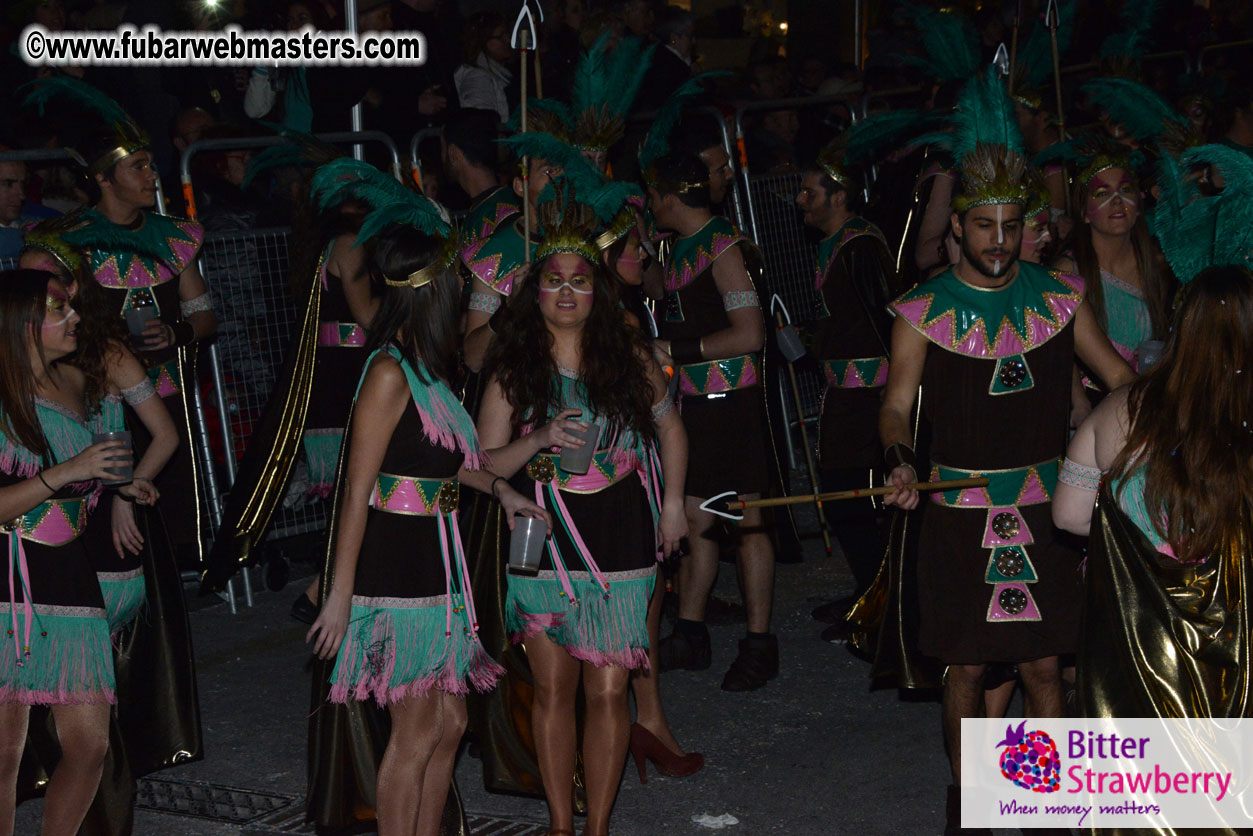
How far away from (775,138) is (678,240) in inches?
170

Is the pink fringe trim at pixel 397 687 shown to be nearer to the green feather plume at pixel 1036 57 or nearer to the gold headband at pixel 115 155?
the gold headband at pixel 115 155

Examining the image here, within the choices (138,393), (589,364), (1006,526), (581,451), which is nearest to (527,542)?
(581,451)

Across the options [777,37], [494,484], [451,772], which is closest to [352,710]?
[451,772]

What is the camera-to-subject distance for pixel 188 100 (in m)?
9.30

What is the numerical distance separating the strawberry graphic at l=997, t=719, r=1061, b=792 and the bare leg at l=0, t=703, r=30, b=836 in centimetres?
304

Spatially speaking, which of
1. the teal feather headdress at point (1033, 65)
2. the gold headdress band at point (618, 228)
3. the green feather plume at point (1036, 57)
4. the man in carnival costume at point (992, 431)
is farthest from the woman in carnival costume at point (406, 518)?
the green feather plume at point (1036, 57)

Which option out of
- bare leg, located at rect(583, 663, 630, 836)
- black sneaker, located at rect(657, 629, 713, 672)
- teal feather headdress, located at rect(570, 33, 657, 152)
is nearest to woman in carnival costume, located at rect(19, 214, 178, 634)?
bare leg, located at rect(583, 663, 630, 836)

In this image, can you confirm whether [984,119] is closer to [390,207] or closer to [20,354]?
[390,207]

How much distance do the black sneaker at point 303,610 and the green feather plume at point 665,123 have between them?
241 centimetres

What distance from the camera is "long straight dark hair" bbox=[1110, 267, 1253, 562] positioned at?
347 cm

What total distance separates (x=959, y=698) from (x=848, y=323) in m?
2.43

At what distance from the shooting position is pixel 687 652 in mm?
6418

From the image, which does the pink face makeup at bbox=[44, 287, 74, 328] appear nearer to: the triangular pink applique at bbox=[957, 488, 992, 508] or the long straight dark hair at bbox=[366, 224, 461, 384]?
the long straight dark hair at bbox=[366, 224, 461, 384]

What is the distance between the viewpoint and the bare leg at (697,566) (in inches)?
249
